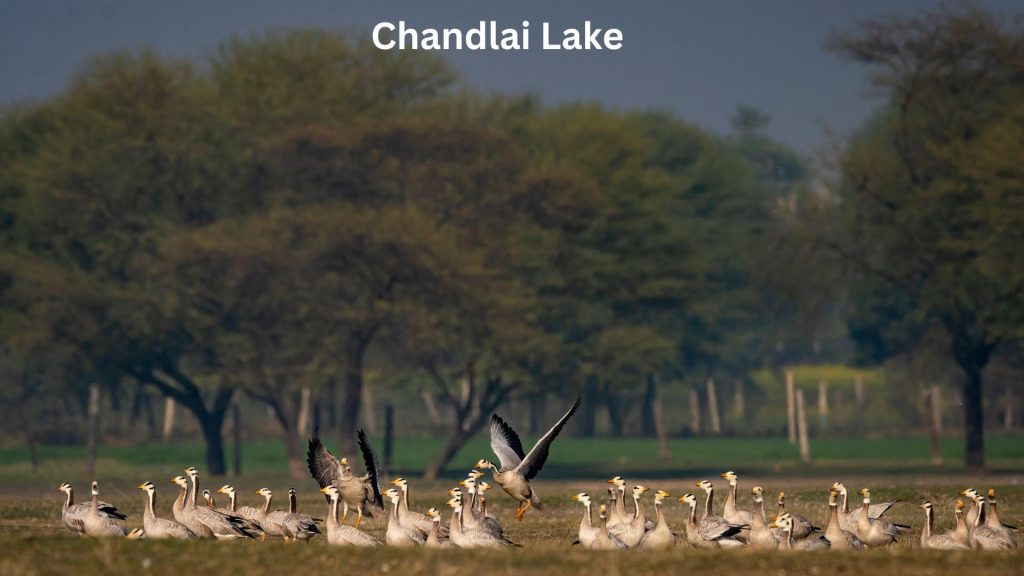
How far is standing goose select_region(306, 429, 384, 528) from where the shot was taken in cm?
3031

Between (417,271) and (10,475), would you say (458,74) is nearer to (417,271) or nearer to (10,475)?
(417,271)

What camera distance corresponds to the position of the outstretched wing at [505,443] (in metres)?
31.9

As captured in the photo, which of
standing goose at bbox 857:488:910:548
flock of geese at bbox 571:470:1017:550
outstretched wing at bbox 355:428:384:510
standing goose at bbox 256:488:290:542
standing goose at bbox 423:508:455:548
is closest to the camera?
standing goose at bbox 423:508:455:548

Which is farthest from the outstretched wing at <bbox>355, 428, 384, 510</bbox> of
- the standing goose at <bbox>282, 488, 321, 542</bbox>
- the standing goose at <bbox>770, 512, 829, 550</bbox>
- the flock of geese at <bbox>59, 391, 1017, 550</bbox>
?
the standing goose at <bbox>770, 512, 829, 550</bbox>

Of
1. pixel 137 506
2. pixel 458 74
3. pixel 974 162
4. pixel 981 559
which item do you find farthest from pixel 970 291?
pixel 981 559

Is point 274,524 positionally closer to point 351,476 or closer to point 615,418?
point 351,476

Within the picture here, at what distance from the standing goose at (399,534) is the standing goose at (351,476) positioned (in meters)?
4.49

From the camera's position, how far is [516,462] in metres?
31.8

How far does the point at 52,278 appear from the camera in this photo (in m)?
60.7

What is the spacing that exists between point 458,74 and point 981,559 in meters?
49.2

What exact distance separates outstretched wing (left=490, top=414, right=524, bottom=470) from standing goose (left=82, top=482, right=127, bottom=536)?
26.4 feet

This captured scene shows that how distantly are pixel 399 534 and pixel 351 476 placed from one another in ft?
22.9

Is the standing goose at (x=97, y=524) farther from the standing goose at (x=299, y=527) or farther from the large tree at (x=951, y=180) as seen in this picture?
the large tree at (x=951, y=180)

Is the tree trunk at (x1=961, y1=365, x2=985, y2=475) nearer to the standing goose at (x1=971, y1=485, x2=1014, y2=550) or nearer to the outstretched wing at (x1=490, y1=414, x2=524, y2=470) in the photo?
the outstretched wing at (x1=490, y1=414, x2=524, y2=470)
